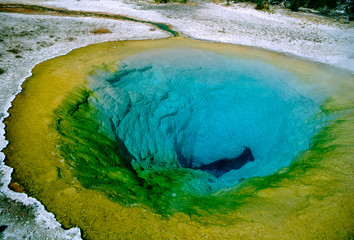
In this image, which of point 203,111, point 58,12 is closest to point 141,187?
point 203,111

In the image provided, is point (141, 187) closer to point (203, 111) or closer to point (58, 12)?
point (203, 111)

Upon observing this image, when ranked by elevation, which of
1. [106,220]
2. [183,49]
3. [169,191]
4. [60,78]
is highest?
[183,49]

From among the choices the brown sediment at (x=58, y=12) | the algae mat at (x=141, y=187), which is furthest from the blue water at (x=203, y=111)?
the brown sediment at (x=58, y=12)

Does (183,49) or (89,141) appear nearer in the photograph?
(89,141)

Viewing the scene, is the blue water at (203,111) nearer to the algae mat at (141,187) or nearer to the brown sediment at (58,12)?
the algae mat at (141,187)

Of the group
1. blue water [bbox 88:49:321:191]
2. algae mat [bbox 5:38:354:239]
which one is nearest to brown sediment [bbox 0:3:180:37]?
blue water [bbox 88:49:321:191]

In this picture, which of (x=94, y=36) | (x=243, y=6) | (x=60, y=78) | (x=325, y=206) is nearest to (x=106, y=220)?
(x=325, y=206)

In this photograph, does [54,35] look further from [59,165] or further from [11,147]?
[59,165]
